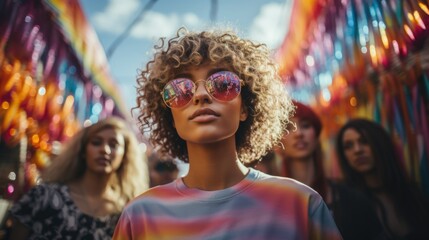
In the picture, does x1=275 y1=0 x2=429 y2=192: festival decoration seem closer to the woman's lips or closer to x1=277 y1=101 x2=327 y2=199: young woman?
x1=277 y1=101 x2=327 y2=199: young woman

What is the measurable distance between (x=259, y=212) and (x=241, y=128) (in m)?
0.44

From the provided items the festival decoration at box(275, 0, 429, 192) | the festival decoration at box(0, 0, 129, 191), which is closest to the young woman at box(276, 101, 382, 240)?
the festival decoration at box(275, 0, 429, 192)

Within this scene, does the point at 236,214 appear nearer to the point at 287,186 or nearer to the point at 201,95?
the point at 287,186

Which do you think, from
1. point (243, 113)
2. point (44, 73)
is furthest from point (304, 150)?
point (44, 73)

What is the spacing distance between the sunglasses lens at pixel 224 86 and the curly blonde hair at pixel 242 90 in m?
0.07

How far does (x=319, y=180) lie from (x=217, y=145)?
1.39 meters

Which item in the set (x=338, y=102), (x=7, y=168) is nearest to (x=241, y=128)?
(x=7, y=168)

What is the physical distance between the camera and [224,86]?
128 cm

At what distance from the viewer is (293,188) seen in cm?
121

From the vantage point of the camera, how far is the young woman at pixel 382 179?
90.5 inches

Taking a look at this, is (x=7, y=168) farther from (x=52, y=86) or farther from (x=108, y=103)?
(x=108, y=103)

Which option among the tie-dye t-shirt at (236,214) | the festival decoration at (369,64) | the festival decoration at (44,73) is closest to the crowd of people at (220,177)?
the tie-dye t-shirt at (236,214)

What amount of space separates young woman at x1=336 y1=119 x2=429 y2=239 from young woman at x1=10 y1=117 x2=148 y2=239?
1.54 m

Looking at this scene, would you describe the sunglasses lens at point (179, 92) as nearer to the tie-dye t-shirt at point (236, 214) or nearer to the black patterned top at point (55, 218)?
the tie-dye t-shirt at point (236, 214)
